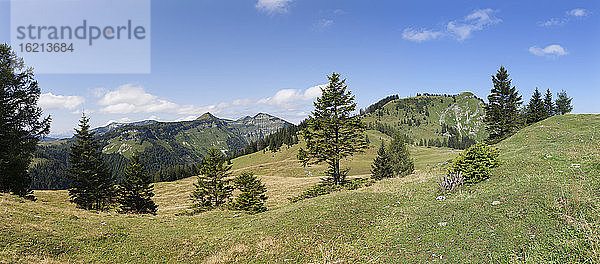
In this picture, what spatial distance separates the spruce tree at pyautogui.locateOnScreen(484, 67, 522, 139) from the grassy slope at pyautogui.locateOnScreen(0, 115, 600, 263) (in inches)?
1384

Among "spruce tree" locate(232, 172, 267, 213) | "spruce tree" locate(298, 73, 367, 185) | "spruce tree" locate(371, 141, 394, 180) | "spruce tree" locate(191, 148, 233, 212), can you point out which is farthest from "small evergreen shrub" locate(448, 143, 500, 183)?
"spruce tree" locate(191, 148, 233, 212)

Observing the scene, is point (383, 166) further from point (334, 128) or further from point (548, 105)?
point (548, 105)

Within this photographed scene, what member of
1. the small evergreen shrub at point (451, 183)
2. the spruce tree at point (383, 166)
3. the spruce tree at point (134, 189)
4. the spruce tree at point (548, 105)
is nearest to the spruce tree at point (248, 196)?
the spruce tree at point (134, 189)

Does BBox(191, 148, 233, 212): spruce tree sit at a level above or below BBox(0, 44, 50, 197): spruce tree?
below

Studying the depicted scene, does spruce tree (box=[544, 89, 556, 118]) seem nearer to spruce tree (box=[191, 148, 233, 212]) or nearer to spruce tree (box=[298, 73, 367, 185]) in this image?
spruce tree (box=[298, 73, 367, 185])

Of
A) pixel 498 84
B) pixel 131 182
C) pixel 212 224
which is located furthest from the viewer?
pixel 498 84

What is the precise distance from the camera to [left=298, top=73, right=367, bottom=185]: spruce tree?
2720cm

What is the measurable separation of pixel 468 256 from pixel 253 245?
30.8ft

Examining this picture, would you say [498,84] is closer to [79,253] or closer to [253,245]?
[253,245]

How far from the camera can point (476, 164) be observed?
1875 centimetres

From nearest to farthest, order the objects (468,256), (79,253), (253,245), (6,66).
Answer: (468,256)
(79,253)
(253,245)
(6,66)

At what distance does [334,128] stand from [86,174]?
3316 centimetres

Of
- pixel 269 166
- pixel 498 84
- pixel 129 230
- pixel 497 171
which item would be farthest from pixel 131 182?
pixel 269 166

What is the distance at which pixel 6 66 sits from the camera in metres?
23.6
